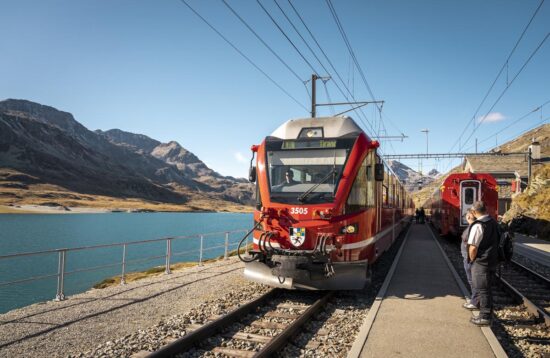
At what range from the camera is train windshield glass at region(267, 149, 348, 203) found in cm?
929

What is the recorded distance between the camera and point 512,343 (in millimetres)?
6555

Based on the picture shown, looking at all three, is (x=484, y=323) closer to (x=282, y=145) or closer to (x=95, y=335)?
(x=282, y=145)

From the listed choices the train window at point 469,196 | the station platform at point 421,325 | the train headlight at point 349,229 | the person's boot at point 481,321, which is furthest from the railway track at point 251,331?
the train window at point 469,196

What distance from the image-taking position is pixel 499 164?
171 feet

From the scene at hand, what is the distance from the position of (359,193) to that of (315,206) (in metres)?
1.22

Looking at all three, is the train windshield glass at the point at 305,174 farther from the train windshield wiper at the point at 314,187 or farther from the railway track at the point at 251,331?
the railway track at the point at 251,331

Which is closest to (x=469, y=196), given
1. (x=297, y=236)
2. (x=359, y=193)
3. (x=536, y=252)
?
(x=536, y=252)

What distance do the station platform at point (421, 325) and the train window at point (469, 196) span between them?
11241 mm

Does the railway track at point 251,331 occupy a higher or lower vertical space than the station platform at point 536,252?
lower

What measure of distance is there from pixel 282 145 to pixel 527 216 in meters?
25.4

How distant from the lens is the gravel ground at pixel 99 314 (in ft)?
20.9

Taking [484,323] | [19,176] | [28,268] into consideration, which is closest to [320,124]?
[484,323]

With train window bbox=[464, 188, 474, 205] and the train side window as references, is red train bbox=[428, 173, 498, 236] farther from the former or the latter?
the train side window

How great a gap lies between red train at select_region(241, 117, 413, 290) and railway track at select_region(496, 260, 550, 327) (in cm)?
304
